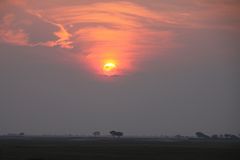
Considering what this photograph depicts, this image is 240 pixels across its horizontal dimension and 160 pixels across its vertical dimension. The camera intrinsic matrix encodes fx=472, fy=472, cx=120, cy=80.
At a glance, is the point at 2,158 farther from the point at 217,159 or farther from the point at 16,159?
the point at 217,159

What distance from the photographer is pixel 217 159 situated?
47844mm

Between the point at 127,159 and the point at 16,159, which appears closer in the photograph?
the point at 16,159

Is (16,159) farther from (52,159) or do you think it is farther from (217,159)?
(217,159)

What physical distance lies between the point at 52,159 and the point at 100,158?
5976 millimetres

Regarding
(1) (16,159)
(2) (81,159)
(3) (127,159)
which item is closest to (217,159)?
(3) (127,159)

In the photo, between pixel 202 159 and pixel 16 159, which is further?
pixel 202 159

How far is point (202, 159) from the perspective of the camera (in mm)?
48219

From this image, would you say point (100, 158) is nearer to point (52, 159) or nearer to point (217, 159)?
point (52, 159)

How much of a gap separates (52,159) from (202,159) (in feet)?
50.0

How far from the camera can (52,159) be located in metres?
44.9

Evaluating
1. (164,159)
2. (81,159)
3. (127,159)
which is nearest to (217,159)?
(164,159)

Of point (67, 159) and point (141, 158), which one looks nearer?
point (67, 159)

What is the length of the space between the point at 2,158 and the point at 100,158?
9919mm

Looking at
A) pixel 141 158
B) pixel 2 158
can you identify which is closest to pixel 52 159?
pixel 2 158
